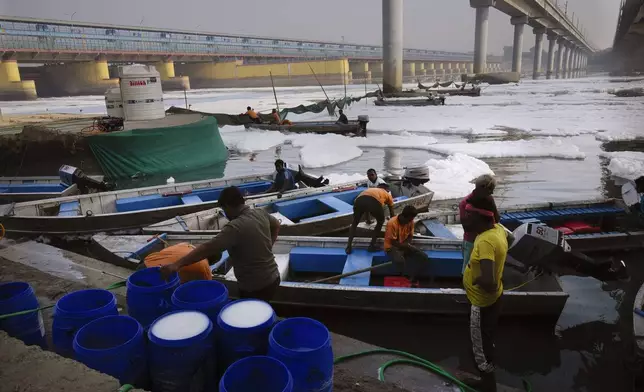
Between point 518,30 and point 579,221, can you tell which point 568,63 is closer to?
point 518,30

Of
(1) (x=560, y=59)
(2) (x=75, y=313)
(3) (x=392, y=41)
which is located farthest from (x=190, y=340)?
(1) (x=560, y=59)

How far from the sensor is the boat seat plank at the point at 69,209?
9.01 meters

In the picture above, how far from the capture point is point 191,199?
9.98 m

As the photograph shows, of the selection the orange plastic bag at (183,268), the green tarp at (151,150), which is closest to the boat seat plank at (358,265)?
the orange plastic bag at (183,268)

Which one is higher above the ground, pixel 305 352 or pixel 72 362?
pixel 305 352

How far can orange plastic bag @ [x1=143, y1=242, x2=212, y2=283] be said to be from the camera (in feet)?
13.0

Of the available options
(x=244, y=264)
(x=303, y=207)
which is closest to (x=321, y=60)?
(x=303, y=207)

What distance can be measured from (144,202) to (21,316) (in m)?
7.08

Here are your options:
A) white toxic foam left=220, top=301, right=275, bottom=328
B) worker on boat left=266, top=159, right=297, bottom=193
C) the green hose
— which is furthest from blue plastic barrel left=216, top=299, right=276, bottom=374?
worker on boat left=266, top=159, right=297, bottom=193

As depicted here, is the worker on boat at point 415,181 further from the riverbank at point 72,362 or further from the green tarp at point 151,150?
the green tarp at point 151,150

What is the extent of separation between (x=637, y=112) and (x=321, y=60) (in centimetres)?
6513

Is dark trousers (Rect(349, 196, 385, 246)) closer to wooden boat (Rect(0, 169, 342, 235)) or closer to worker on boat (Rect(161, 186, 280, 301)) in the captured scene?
worker on boat (Rect(161, 186, 280, 301))

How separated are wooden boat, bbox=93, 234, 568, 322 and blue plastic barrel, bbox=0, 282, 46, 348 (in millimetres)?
2706

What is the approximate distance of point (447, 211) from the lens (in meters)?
8.26
